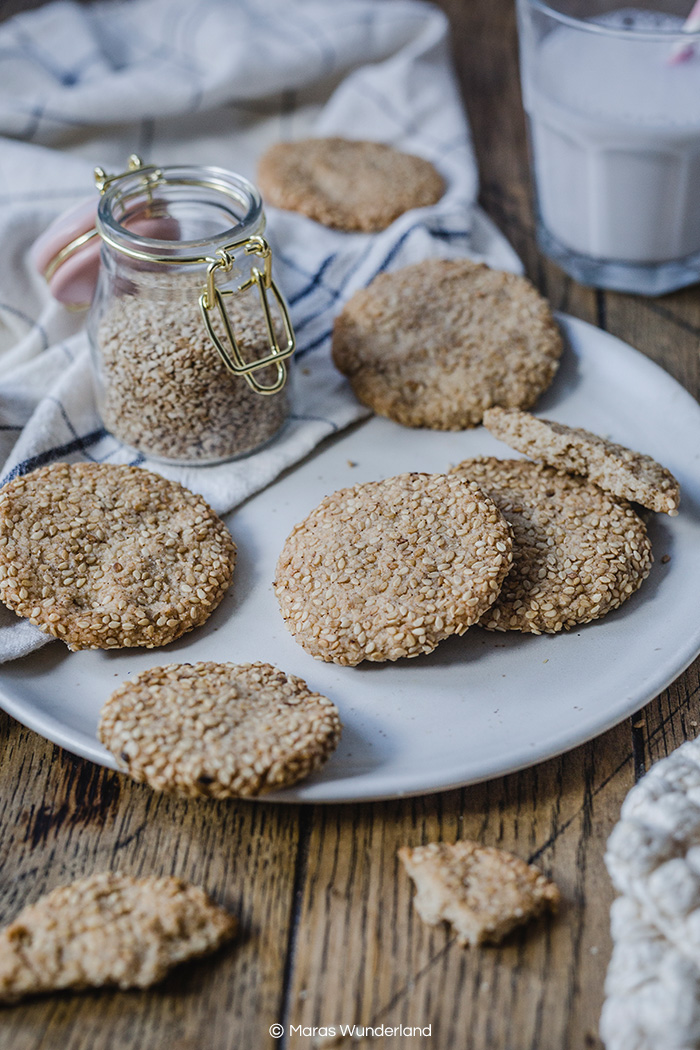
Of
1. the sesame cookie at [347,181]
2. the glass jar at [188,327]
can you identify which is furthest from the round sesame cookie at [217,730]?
the sesame cookie at [347,181]

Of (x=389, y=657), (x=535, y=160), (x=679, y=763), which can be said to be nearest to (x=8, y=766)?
(x=389, y=657)

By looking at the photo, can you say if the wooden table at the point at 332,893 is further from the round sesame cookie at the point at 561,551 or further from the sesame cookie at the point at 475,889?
the round sesame cookie at the point at 561,551

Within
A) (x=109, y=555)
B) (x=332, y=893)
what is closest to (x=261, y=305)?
(x=109, y=555)

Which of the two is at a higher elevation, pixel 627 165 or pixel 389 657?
pixel 627 165

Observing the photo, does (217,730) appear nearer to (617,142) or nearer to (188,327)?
(188,327)

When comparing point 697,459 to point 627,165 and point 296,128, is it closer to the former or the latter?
point 627,165

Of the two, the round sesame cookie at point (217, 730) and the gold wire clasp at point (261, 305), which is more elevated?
the gold wire clasp at point (261, 305)
